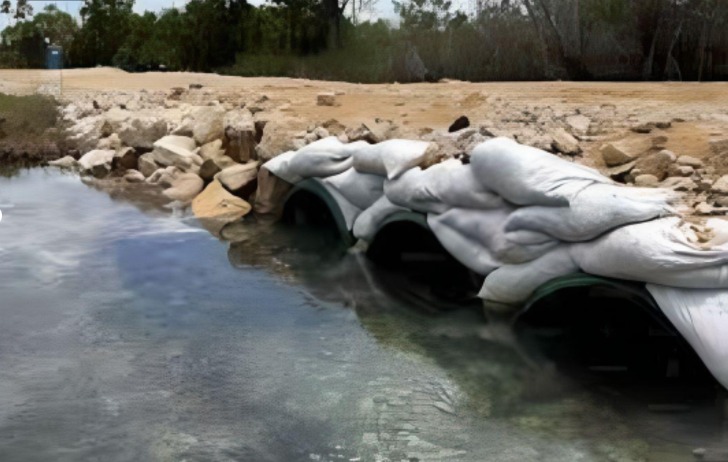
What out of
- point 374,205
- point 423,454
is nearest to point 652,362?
point 423,454

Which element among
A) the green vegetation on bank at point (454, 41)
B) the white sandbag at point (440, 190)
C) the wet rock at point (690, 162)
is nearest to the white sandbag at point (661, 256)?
the white sandbag at point (440, 190)

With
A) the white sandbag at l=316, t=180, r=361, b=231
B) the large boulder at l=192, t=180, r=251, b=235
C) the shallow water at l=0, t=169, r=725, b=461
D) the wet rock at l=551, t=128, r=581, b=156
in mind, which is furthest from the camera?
the large boulder at l=192, t=180, r=251, b=235

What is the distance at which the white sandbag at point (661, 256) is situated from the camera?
11.2 feet

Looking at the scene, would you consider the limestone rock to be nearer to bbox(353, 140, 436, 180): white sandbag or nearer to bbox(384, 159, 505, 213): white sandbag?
bbox(353, 140, 436, 180): white sandbag

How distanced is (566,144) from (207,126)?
3892 mm

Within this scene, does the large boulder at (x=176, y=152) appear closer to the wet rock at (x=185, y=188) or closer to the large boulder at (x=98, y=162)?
the wet rock at (x=185, y=188)

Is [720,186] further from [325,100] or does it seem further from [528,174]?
[325,100]

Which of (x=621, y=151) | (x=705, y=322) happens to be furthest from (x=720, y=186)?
(x=705, y=322)

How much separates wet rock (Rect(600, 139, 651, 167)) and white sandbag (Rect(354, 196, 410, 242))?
6.67 feet

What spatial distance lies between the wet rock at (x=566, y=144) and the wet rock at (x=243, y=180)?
7.58 feet

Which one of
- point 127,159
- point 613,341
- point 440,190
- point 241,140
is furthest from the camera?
point 127,159

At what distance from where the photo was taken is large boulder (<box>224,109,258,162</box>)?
875 centimetres

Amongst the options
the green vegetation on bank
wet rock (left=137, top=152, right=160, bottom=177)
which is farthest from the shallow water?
the green vegetation on bank

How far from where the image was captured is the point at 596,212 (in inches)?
152
